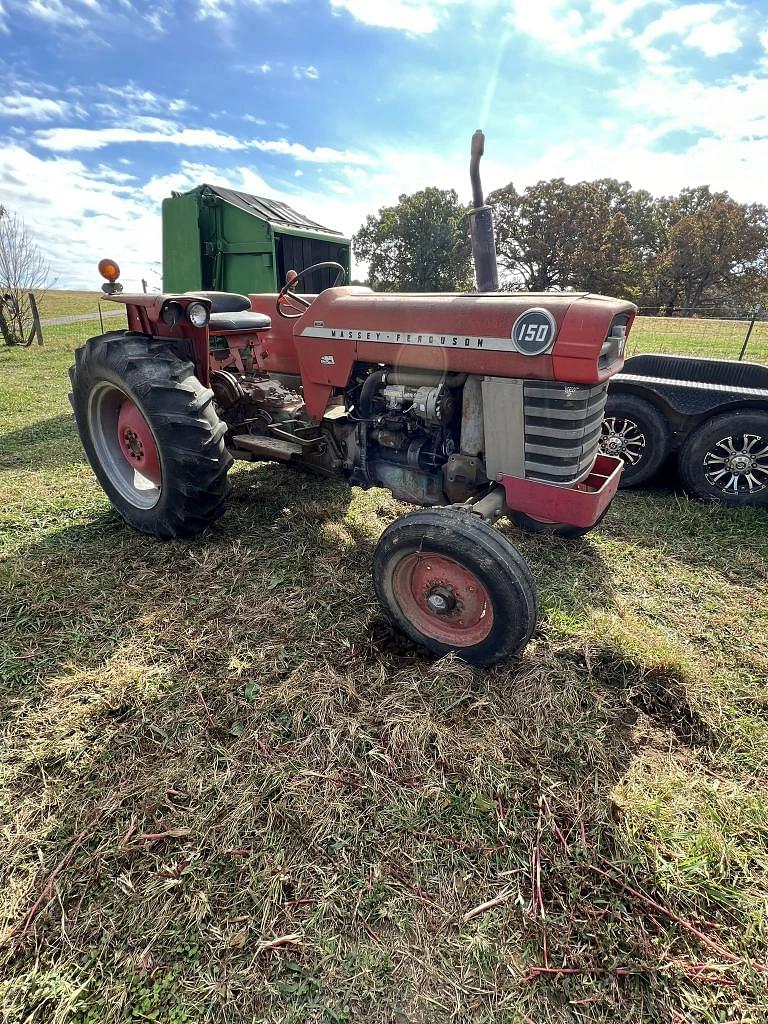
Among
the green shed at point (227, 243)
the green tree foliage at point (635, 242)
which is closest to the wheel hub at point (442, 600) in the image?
the green shed at point (227, 243)

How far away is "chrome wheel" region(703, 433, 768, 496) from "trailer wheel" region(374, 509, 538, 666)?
2.56m

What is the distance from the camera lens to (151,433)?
2.93 m

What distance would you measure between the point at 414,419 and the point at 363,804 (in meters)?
1.80

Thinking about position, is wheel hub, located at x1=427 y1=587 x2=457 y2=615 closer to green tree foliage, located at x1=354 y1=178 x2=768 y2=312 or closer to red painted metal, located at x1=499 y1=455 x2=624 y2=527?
red painted metal, located at x1=499 y1=455 x2=624 y2=527

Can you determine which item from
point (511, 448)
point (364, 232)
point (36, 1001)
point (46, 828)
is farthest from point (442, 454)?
point (364, 232)

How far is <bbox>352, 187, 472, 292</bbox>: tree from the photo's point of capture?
2608 cm

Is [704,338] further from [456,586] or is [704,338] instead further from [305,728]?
[305,728]

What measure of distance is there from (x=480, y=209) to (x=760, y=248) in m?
34.2

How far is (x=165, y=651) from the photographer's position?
2.29 m

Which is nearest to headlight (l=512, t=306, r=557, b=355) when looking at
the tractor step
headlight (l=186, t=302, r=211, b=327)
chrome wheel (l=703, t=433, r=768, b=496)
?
the tractor step

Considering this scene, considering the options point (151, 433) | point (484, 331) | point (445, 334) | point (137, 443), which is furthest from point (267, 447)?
point (484, 331)

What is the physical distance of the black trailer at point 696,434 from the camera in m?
3.62

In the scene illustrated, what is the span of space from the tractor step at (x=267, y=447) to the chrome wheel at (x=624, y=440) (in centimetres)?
248

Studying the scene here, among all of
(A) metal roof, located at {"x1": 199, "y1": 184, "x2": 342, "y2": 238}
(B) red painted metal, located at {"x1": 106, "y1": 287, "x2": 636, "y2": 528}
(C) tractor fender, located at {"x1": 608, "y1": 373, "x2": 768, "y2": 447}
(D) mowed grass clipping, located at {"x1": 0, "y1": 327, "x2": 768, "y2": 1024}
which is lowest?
(D) mowed grass clipping, located at {"x1": 0, "y1": 327, "x2": 768, "y2": 1024}
